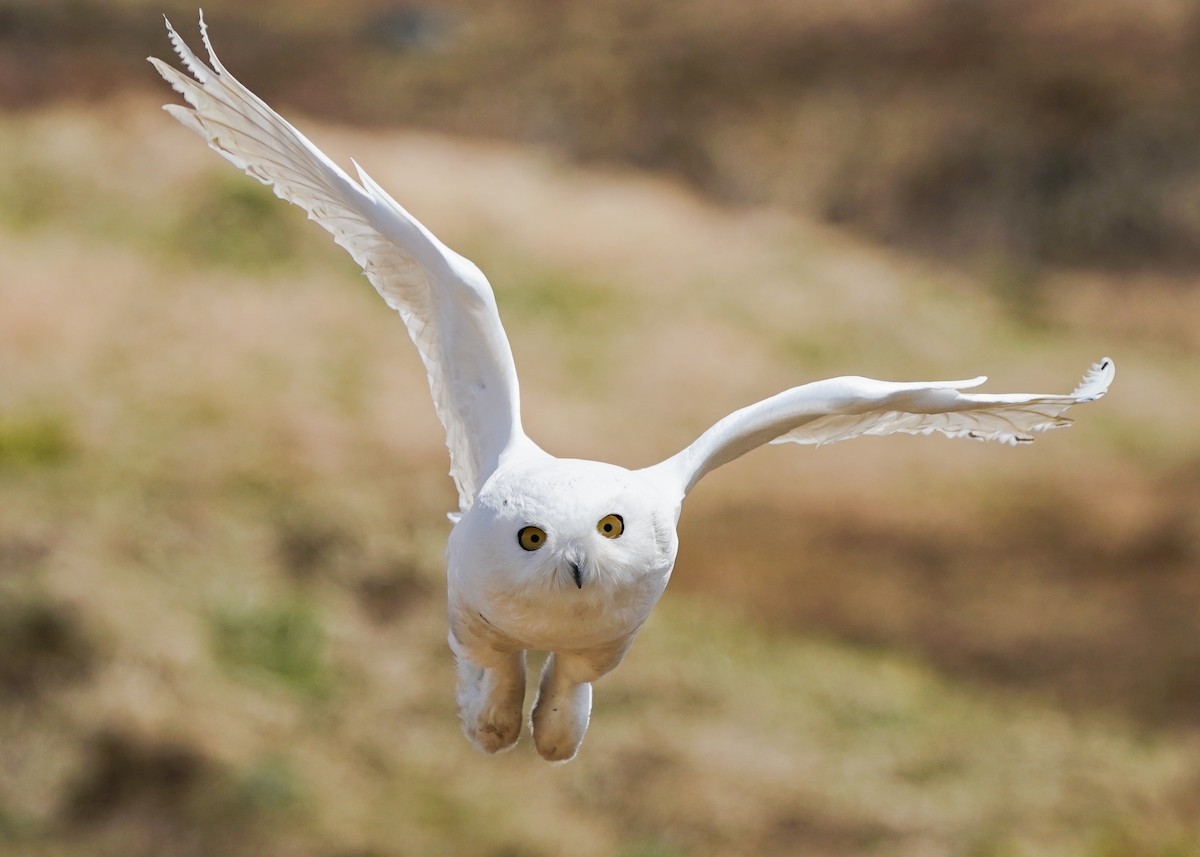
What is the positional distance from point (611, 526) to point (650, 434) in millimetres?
11144

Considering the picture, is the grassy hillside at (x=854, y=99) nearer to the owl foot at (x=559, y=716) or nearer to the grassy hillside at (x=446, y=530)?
the grassy hillside at (x=446, y=530)

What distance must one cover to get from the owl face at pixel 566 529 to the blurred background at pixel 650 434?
892cm

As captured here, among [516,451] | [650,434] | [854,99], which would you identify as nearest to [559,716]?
[516,451]

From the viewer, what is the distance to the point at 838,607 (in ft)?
49.0

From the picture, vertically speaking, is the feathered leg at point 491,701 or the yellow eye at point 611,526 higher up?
the yellow eye at point 611,526

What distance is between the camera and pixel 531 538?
431cm

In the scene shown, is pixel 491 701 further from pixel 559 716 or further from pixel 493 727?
pixel 559 716

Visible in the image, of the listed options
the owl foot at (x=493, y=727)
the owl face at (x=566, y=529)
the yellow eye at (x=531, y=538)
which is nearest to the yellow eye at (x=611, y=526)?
the owl face at (x=566, y=529)

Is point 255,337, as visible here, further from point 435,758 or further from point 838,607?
point 838,607

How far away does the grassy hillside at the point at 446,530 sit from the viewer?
43.4ft

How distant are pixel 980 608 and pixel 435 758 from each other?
520 cm

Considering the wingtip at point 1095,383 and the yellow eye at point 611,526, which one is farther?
the wingtip at point 1095,383

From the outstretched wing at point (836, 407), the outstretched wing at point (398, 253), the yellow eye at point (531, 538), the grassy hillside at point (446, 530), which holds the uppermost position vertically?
the outstretched wing at point (398, 253)

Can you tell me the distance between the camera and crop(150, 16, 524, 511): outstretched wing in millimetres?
4812
